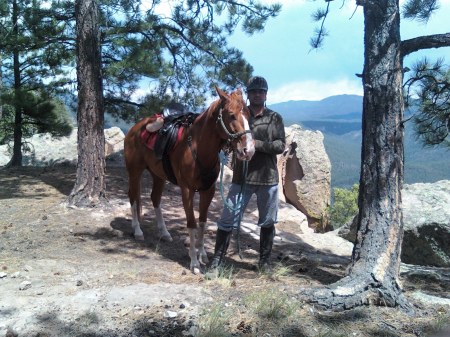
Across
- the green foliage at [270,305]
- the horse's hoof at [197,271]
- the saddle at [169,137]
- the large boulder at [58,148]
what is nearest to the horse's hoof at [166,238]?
Result: the saddle at [169,137]

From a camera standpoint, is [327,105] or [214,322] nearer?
[214,322]

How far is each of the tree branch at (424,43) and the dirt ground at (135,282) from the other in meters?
2.37

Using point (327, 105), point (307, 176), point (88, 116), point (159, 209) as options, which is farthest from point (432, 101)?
point (327, 105)

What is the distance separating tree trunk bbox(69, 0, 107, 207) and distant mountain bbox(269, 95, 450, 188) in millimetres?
4724

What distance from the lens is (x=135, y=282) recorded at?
4473 millimetres

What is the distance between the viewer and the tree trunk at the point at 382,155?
4.21 meters

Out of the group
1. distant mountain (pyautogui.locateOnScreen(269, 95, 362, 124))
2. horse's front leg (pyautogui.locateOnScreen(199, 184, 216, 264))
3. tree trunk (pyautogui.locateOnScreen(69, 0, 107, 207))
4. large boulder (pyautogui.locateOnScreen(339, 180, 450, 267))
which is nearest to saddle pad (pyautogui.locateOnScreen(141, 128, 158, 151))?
horse's front leg (pyautogui.locateOnScreen(199, 184, 216, 264))

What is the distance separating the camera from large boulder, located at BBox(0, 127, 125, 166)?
13512mm

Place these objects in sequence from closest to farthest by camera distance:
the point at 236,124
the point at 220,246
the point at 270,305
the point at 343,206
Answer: the point at 270,305 → the point at 236,124 → the point at 220,246 → the point at 343,206

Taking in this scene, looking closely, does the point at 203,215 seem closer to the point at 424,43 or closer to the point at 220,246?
the point at 220,246

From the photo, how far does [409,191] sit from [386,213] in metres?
4.68

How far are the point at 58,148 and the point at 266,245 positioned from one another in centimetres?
1098

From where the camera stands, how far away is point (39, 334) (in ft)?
10.9

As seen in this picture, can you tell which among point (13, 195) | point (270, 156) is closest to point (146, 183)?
point (13, 195)
